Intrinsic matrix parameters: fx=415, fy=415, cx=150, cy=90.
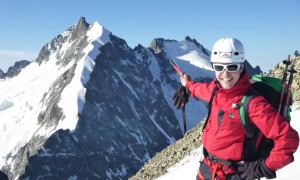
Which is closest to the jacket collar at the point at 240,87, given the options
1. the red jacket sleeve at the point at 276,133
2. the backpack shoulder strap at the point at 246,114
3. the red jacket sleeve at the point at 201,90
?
the backpack shoulder strap at the point at 246,114

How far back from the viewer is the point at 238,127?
664cm

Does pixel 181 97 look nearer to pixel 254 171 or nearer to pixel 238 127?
pixel 238 127

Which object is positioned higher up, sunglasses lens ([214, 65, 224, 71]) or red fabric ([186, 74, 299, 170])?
sunglasses lens ([214, 65, 224, 71])

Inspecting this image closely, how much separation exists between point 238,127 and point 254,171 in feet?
2.51

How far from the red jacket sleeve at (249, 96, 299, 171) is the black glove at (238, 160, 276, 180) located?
0.10m

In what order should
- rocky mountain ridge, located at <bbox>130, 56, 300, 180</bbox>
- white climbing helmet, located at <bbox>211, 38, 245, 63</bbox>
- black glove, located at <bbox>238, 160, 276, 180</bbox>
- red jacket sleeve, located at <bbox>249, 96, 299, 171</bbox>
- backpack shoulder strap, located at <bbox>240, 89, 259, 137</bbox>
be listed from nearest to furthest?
red jacket sleeve, located at <bbox>249, 96, 299, 171</bbox>
black glove, located at <bbox>238, 160, 276, 180</bbox>
backpack shoulder strap, located at <bbox>240, 89, 259, 137</bbox>
white climbing helmet, located at <bbox>211, 38, 245, 63</bbox>
rocky mountain ridge, located at <bbox>130, 56, 300, 180</bbox>

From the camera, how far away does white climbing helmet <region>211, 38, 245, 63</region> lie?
6.58 meters

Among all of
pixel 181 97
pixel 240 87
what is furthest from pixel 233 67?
pixel 181 97

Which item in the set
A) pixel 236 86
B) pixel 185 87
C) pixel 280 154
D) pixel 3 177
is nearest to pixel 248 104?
pixel 236 86

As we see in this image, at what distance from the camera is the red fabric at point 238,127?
580 cm

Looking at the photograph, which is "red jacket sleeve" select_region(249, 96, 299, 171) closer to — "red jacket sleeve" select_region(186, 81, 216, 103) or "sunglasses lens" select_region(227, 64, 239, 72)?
"sunglasses lens" select_region(227, 64, 239, 72)

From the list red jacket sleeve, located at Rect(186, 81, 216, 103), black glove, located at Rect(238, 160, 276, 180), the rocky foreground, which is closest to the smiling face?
red jacket sleeve, located at Rect(186, 81, 216, 103)

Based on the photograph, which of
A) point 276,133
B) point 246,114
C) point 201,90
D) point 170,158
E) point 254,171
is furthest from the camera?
point 170,158

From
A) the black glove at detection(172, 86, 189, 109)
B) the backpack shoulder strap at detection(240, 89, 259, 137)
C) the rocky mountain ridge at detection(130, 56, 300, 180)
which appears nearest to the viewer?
the backpack shoulder strap at detection(240, 89, 259, 137)
